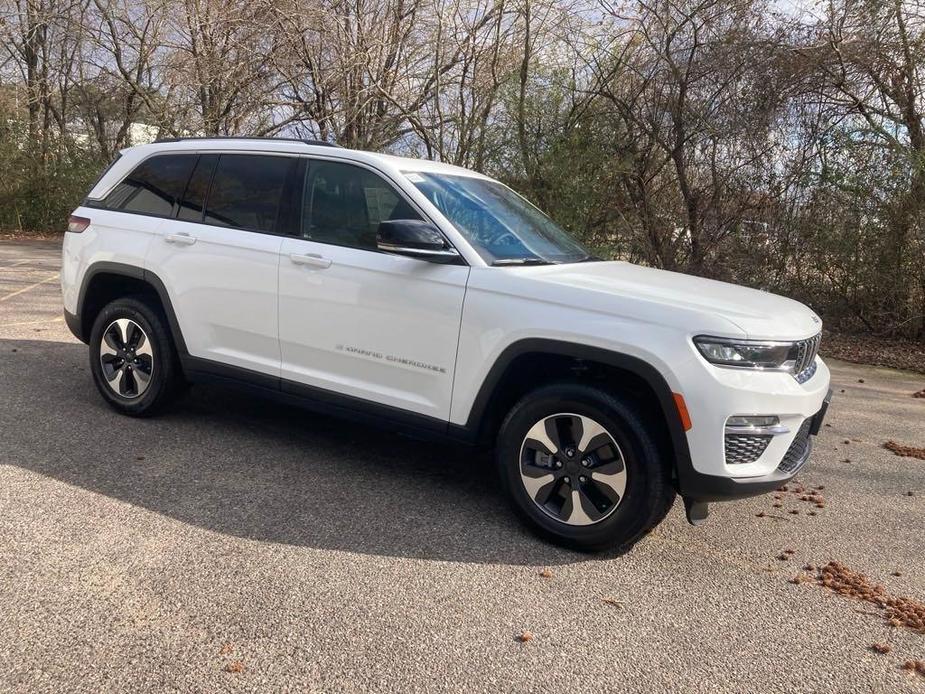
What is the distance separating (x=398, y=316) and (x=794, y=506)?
8.31 ft

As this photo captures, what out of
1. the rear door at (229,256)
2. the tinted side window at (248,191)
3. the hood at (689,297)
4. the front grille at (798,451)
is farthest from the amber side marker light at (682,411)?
the tinted side window at (248,191)

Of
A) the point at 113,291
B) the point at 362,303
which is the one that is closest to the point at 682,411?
the point at 362,303

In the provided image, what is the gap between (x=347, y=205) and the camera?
14.2 ft

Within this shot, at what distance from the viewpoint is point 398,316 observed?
3977 millimetres

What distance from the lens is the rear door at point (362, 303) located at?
3.90 m

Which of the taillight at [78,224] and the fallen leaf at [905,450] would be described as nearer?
the taillight at [78,224]

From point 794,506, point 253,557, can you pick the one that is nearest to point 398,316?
point 253,557

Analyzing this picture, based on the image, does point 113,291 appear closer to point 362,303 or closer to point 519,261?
point 362,303

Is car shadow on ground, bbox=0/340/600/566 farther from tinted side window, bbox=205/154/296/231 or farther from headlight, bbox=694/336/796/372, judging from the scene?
tinted side window, bbox=205/154/296/231

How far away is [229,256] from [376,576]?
7.30 feet

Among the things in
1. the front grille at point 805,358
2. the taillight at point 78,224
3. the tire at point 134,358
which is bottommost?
the tire at point 134,358

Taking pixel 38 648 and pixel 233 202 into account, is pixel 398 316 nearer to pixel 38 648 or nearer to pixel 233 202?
pixel 233 202

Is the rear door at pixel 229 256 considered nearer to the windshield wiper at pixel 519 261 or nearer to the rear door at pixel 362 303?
the rear door at pixel 362 303

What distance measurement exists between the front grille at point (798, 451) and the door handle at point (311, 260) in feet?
8.19
